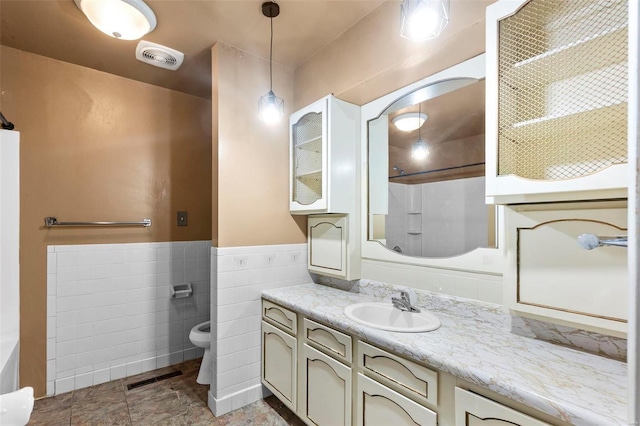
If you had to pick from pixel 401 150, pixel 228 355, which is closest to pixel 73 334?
pixel 228 355

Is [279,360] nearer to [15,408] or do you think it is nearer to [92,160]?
[15,408]

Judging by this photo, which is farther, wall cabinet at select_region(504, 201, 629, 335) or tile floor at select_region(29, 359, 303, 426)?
tile floor at select_region(29, 359, 303, 426)

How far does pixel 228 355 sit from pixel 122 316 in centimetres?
107

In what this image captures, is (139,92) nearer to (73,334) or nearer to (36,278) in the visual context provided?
(36,278)

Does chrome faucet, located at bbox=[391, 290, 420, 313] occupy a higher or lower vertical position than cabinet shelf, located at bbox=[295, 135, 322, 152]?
lower

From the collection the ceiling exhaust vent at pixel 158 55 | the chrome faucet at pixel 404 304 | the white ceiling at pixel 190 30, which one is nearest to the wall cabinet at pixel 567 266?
the chrome faucet at pixel 404 304

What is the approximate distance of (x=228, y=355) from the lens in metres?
2.06

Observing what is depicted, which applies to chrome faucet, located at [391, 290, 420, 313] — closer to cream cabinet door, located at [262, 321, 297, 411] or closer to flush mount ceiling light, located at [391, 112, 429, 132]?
cream cabinet door, located at [262, 321, 297, 411]

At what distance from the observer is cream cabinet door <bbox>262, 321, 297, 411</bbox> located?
73.9 inches

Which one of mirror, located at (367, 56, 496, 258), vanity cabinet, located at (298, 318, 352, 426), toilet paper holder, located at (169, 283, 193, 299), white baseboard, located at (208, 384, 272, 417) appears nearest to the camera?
vanity cabinet, located at (298, 318, 352, 426)

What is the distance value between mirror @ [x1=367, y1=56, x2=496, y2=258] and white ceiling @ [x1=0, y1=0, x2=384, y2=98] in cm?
64

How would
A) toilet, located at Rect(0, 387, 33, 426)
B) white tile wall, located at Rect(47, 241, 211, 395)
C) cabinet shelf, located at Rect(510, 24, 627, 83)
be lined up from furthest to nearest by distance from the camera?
white tile wall, located at Rect(47, 241, 211, 395) < toilet, located at Rect(0, 387, 33, 426) < cabinet shelf, located at Rect(510, 24, 627, 83)

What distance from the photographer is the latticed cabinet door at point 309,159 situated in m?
2.05

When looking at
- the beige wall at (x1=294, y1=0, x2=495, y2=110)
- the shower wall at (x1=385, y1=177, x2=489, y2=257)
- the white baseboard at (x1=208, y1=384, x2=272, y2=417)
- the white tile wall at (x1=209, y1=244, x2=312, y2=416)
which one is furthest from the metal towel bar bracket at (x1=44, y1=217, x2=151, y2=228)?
the shower wall at (x1=385, y1=177, x2=489, y2=257)
